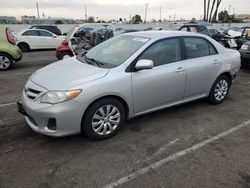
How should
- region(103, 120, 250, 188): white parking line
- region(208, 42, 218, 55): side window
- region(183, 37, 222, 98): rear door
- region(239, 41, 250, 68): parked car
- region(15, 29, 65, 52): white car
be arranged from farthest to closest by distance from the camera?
1. region(15, 29, 65, 52): white car
2. region(239, 41, 250, 68): parked car
3. region(208, 42, 218, 55): side window
4. region(183, 37, 222, 98): rear door
5. region(103, 120, 250, 188): white parking line

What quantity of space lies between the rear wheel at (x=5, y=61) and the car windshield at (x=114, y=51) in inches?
207

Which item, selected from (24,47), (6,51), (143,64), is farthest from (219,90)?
(24,47)

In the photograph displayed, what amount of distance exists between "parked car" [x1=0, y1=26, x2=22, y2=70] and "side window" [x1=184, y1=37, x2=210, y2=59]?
21.7 ft

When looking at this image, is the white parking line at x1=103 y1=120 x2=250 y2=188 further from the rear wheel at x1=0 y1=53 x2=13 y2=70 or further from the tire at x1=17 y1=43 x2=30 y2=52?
the tire at x1=17 y1=43 x2=30 y2=52

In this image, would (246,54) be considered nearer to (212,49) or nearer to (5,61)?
(212,49)

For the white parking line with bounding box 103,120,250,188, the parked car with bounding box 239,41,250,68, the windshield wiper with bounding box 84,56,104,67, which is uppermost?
the windshield wiper with bounding box 84,56,104,67

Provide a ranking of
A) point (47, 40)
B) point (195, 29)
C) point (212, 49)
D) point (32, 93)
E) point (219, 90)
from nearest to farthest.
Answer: point (32, 93)
point (212, 49)
point (219, 90)
point (195, 29)
point (47, 40)

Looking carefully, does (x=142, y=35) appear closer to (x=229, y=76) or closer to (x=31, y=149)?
(x=229, y=76)

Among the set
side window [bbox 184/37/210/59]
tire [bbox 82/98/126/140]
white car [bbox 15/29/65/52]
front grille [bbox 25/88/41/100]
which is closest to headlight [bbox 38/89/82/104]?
front grille [bbox 25/88/41/100]

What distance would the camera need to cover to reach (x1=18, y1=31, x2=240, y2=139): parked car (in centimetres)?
321

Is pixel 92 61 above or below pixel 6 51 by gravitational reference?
above

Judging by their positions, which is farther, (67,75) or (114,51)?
(114,51)

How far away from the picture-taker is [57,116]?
3.12m

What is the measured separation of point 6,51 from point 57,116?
647 cm
